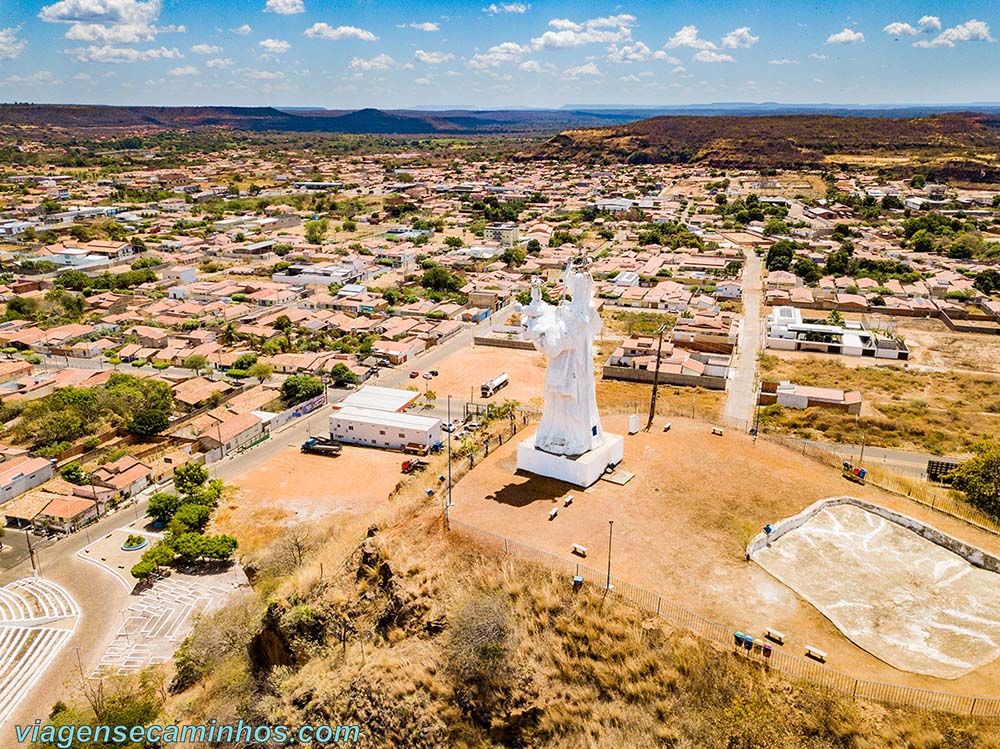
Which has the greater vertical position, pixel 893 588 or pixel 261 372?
pixel 893 588

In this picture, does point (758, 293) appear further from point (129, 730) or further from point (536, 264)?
point (129, 730)

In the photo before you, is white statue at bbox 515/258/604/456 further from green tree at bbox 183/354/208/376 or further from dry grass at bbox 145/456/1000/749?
green tree at bbox 183/354/208/376

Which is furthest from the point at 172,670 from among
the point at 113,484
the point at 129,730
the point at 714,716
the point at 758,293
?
the point at 758,293

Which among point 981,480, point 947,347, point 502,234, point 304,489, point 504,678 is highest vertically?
point 504,678

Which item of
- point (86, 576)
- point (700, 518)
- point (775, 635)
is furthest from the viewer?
point (86, 576)

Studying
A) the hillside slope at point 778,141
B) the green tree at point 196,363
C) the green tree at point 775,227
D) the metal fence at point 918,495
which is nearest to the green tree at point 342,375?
the green tree at point 196,363

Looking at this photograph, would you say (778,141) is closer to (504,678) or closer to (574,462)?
(574,462)

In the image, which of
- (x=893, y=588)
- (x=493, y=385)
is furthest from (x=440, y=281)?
(x=893, y=588)
